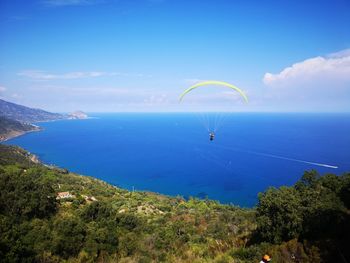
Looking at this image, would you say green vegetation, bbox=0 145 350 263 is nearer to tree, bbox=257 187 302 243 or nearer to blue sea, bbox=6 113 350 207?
tree, bbox=257 187 302 243

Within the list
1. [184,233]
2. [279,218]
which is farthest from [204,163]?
[279,218]

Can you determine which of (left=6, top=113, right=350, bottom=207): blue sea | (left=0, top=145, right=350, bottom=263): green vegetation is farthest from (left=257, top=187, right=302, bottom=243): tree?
(left=6, top=113, right=350, bottom=207): blue sea

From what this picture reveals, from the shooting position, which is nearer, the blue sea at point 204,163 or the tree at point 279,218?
the tree at point 279,218

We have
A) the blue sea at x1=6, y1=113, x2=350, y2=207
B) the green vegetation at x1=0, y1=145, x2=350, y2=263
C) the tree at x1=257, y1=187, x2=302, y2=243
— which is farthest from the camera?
the blue sea at x1=6, y1=113, x2=350, y2=207

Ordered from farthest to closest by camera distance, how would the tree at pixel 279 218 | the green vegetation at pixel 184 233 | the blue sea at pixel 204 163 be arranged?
the blue sea at pixel 204 163, the tree at pixel 279 218, the green vegetation at pixel 184 233

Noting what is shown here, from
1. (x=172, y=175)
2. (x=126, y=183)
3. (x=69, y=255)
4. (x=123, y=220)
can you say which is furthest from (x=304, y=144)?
(x=69, y=255)

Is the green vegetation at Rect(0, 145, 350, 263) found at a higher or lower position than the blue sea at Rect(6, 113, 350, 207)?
higher

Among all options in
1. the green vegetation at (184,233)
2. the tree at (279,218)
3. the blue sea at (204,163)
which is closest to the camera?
the green vegetation at (184,233)

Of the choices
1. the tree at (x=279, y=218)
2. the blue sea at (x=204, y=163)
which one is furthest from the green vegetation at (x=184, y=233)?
the blue sea at (x=204, y=163)

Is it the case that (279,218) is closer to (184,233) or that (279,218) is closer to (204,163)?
(184,233)

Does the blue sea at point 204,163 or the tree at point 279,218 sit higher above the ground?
the tree at point 279,218

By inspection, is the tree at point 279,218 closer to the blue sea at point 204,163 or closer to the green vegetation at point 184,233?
the green vegetation at point 184,233
